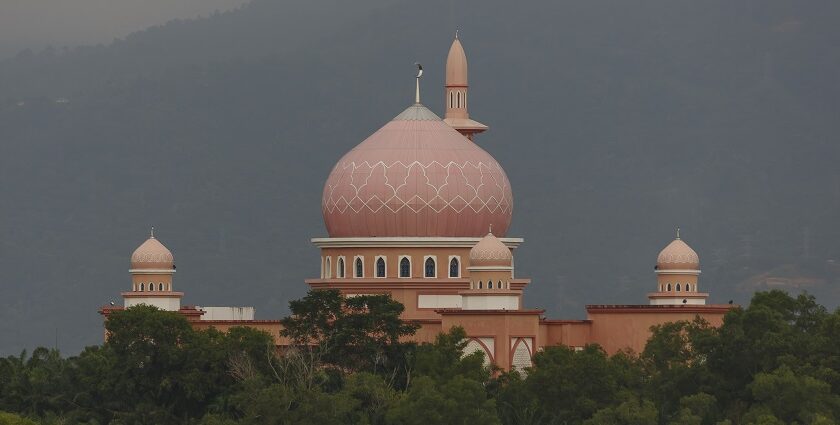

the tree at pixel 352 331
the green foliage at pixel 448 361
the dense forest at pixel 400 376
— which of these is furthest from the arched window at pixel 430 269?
the green foliage at pixel 448 361

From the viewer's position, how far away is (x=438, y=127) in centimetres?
7950

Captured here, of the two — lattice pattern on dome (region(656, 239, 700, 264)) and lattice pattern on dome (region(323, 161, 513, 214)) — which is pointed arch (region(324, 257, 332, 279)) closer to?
lattice pattern on dome (region(323, 161, 513, 214))

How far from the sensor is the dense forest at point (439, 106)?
142m

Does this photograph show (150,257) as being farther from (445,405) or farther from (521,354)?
(445,405)

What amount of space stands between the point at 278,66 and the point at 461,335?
9132 centimetres

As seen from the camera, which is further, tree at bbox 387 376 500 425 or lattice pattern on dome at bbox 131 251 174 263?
lattice pattern on dome at bbox 131 251 174 263

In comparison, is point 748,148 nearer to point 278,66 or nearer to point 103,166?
point 278,66

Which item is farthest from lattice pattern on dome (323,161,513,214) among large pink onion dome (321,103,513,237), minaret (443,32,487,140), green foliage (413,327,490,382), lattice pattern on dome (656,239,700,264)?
green foliage (413,327,490,382)

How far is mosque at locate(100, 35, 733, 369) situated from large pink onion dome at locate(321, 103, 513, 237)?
30mm

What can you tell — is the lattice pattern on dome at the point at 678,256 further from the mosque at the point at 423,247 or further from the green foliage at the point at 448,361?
the green foliage at the point at 448,361

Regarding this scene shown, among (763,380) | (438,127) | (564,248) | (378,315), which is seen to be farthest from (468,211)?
(564,248)

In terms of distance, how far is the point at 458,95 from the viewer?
83.6 m

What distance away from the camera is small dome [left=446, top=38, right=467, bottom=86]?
8300 centimetres

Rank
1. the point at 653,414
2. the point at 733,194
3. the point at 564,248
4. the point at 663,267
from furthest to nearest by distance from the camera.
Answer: the point at 733,194 < the point at 564,248 < the point at 663,267 < the point at 653,414
